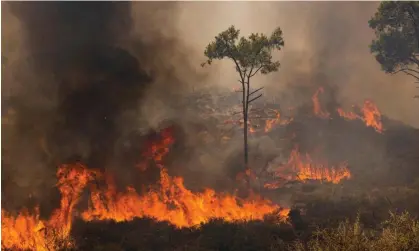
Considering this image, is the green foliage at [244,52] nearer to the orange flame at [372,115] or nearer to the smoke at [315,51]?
the smoke at [315,51]

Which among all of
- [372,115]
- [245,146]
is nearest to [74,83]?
[245,146]

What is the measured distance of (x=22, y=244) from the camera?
11789mm

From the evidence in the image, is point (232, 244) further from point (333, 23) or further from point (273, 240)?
point (333, 23)

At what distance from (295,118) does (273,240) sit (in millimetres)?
4527

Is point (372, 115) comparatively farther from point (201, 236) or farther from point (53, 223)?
point (53, 223)

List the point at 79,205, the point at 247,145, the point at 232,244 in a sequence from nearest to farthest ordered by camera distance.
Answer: the point at 232,244 < the point at 79,205 < the point at 247,145

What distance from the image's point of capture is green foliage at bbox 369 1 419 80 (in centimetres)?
1353

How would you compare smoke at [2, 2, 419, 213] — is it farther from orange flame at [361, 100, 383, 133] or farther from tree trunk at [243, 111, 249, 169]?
tree trunk at [243, 111, 249, 169]

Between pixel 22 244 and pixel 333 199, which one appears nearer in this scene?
pixel 22 244

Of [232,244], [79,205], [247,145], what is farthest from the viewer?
[247,145]

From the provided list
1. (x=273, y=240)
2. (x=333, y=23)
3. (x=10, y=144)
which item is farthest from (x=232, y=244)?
(x=333, y=23)

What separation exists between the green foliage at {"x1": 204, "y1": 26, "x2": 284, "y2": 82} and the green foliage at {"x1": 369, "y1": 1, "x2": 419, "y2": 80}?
419cm

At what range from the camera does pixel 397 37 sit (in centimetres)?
1389

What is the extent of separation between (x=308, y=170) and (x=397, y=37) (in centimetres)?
607
